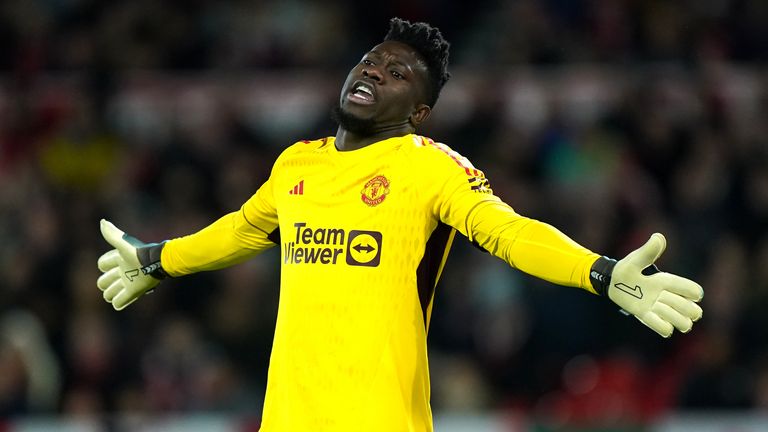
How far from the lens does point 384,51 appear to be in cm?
481

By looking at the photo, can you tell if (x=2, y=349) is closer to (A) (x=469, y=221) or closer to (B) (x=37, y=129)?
(B) (x=37, y=129)

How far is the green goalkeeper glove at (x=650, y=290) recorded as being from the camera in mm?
3998

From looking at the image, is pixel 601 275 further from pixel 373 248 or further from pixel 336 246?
pixel 336 246

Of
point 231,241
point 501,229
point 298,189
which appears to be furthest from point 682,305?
point 231,241

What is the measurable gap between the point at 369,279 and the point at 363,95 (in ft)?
2.14

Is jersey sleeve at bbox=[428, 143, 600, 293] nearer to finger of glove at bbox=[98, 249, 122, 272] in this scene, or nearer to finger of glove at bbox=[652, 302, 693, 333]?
finger of glove at bbox=[652, 302, 693, 333]

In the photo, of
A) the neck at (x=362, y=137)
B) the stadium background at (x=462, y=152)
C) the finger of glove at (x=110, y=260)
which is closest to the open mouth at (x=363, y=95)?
the neck at (x=362, y=137)

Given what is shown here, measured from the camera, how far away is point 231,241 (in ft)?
16.8

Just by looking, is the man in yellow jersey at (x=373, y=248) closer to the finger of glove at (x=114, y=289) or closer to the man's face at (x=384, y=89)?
the man's face at (x=384, y=89)

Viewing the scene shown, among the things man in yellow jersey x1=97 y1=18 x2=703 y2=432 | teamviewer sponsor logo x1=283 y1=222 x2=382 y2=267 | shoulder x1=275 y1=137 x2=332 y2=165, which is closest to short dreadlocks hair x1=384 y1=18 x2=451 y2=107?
man in yellow jersey x1=97 y1=18 x2=703 y2=432

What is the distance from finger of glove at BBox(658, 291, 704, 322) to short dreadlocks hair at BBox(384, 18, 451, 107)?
1.26 meters

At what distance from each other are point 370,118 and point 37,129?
7.35 metres

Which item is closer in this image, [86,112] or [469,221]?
[469,221]

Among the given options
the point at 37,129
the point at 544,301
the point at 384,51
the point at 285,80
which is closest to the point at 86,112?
the point at 37,129
